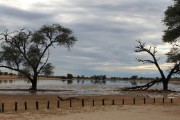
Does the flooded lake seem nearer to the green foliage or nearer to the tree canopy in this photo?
the green foliage

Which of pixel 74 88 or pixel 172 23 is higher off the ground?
pixel 172 23

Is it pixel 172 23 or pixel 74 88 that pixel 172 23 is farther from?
pixel 74 88

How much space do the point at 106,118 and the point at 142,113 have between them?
4405mm

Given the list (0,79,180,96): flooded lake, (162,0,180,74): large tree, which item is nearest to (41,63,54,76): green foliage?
(0,79,180,96): flooded lake

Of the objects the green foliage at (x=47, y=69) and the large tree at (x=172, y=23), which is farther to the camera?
the green foliage at (x=47, y=69)

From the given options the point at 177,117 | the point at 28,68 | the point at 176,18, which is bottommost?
the point at 177,117

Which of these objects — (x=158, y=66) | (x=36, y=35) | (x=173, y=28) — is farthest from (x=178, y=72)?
(x=36, y=35)

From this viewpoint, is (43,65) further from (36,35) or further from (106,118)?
(106,118)

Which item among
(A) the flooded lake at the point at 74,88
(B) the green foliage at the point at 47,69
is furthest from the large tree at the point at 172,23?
(B) the green foliage at the point at 47,69

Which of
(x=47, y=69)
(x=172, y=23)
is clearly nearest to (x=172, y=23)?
(x=172, y=23)

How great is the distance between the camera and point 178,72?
6738 centimetres

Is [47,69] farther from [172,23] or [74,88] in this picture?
[172,23]

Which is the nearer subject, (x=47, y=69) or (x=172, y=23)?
(x=172, y=23)

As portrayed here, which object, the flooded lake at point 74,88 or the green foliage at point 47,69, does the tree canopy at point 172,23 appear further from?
the green foliage at point 47,69
